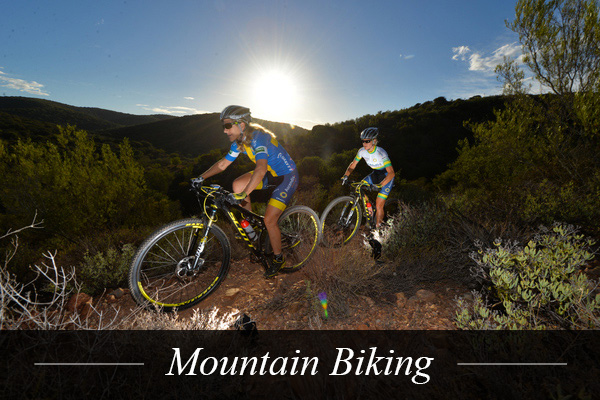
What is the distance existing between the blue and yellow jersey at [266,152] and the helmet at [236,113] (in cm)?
26

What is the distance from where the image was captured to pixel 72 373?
6.80 feet

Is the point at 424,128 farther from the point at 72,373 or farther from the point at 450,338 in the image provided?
the point at 72,373

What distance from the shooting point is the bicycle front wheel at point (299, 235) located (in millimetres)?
4324

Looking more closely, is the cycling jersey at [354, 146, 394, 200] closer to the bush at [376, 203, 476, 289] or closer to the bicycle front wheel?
the bush at [376, 203, 476, 289]

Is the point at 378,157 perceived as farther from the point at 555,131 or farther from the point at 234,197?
the point at 555,131

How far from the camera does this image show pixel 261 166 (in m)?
3.52

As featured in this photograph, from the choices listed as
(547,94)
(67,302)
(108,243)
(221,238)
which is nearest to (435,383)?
(221,238)

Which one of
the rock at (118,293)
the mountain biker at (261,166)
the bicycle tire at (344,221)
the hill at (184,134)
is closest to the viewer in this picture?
the mountain biker at (261,166)

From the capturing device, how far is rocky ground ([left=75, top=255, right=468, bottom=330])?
9.44 feet

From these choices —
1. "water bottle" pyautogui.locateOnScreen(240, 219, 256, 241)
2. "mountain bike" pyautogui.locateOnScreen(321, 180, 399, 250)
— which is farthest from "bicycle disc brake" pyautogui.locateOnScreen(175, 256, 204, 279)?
"mountain bike" pyautogui.locateOnScreen(321, 180, 399, 250)

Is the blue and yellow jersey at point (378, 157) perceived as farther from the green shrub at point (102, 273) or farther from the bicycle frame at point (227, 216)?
the green shrub at point (102, 273)

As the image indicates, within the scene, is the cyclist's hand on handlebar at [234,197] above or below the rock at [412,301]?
above

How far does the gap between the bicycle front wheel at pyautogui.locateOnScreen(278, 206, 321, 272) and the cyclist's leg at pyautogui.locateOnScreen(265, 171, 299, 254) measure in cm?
35

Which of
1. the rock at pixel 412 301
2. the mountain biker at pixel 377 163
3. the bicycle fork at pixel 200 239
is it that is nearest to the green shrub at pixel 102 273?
the bicycle fork at pixel 200 239
